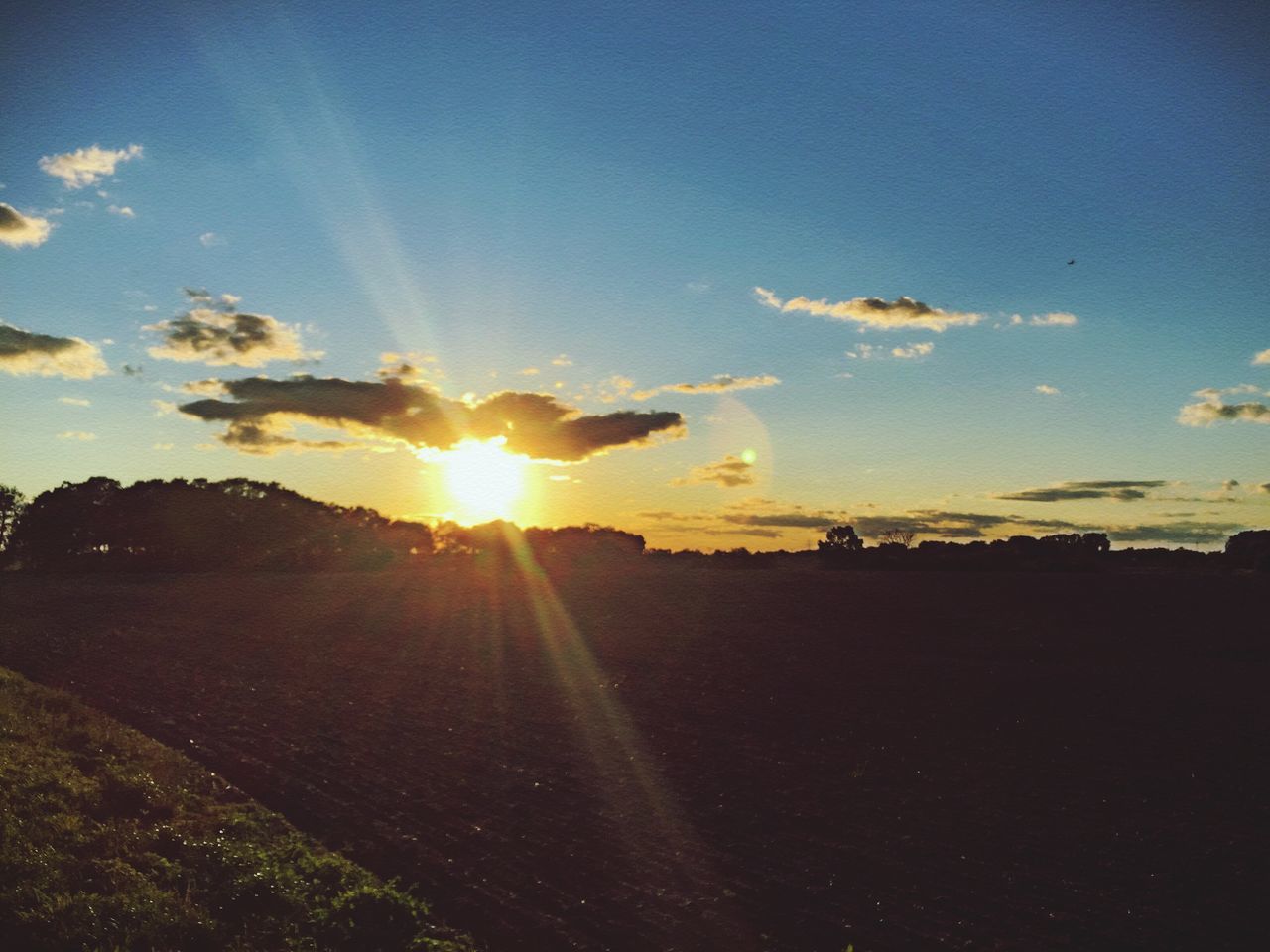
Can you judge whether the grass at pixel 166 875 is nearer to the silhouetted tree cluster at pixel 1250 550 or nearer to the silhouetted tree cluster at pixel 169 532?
the silhouetted tree cluster at pixel 1250 550

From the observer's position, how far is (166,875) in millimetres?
13625

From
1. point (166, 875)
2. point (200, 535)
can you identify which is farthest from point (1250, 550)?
point (200, 535)

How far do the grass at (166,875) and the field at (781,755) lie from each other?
4.03 ft

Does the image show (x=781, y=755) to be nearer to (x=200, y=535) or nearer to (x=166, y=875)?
(x=166, y=875)

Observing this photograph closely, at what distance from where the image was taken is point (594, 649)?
43906mm

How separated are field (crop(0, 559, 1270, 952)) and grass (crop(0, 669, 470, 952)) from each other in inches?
48.4

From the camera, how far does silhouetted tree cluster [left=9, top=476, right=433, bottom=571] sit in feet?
414

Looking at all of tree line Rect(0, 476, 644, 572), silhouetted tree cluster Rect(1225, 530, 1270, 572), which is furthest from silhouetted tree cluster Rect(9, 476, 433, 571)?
silhouetted tree cluster Rect(1225, 530, 1270, 572)

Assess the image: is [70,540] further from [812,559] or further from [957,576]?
[957,576]

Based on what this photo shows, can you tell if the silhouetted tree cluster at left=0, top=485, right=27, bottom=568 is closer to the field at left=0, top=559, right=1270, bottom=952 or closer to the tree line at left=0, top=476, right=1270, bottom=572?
the tree line at left=0, top=476, right=1270, bottom=572

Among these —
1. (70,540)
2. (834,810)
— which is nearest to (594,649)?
(834,810)

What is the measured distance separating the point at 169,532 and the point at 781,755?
12466cm

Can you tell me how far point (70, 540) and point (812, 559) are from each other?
108924 millimetres

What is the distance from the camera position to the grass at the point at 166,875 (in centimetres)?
1180
